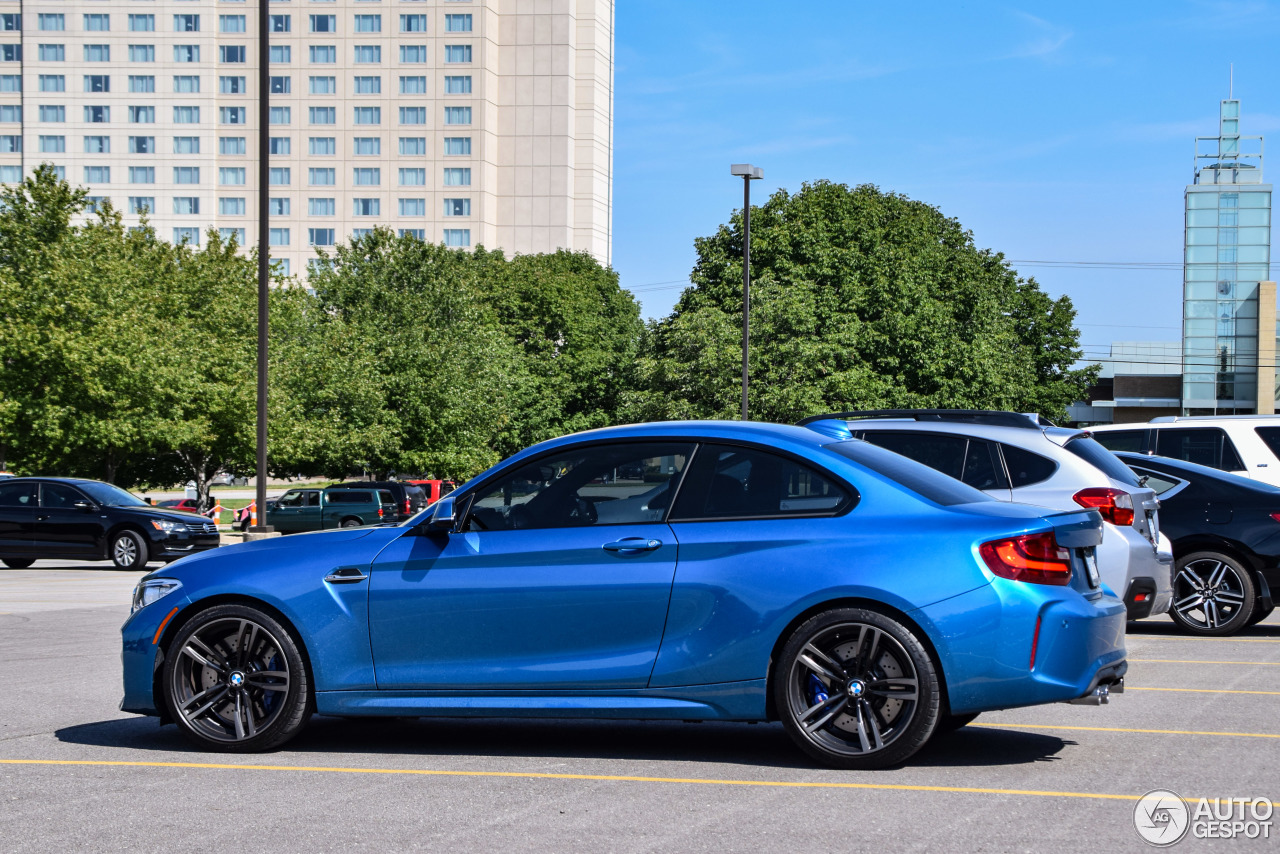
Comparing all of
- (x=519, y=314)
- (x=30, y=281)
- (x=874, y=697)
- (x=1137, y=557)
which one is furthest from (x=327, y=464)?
(x=874, y=697)

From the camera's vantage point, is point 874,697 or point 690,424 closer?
point 874,697

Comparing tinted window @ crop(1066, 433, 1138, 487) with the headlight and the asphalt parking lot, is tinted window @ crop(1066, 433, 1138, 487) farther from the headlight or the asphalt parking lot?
the headlight

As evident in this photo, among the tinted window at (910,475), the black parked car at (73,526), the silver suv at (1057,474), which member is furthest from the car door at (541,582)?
the black parked car at (73,526)

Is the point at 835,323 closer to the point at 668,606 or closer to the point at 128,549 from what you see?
the point at 128,549

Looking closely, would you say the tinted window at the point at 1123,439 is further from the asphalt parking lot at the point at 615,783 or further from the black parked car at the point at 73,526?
the black parked car at the point at 73,526

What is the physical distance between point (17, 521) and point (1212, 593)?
18261 mm

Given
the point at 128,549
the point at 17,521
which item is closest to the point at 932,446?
the point at 128,549

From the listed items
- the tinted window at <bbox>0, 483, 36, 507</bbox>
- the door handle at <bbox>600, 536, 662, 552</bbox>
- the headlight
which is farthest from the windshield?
the door handle at <bbox>600, 536, 662, 552</bbox>

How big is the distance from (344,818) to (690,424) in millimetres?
2432

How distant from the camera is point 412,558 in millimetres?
6520

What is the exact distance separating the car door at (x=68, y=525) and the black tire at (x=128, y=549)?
0.70ft

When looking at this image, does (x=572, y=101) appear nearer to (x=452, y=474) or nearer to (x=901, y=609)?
(x=452, y=474)

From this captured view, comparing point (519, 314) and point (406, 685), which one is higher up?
point (519, 314)

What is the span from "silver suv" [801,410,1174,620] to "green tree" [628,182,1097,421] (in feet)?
104
